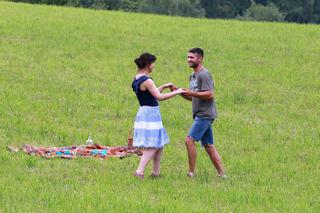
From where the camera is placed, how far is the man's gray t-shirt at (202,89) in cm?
1199

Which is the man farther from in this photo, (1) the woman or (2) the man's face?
(1) the woman

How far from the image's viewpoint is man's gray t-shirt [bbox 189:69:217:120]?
39.3 feet

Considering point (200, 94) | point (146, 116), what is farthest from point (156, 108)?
point (200, 94)

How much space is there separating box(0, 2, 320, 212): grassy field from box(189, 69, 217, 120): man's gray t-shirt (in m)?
1.01

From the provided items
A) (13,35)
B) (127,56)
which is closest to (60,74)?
(127,56)

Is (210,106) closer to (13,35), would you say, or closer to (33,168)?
(33,168)

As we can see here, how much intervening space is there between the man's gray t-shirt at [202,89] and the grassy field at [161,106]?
3.32 feet

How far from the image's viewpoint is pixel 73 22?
31328mm

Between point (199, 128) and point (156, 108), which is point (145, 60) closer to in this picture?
point (156, 108)

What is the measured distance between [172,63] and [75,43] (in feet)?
12.9

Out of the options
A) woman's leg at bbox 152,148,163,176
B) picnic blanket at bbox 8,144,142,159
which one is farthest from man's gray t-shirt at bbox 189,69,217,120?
picnic blanket at bbox 8,144,142,159

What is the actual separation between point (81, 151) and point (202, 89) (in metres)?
2.87

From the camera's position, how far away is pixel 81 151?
45.2ft

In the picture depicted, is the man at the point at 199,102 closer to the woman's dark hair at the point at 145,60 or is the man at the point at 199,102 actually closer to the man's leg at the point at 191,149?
the man's leg at the point at 191,149
